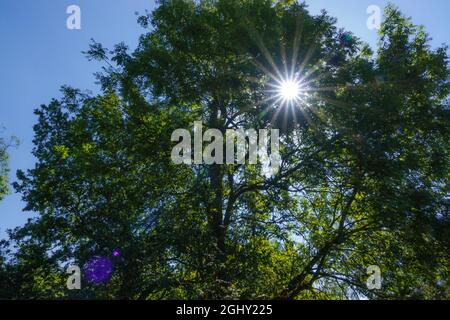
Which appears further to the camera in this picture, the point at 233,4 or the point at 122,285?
the point at 233,4

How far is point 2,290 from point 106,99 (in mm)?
8563

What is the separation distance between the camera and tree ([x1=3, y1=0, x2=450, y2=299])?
36.2ft

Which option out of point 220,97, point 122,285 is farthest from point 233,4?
point 122,285

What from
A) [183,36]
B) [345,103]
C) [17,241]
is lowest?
[17,241]

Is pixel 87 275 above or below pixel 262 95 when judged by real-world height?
below

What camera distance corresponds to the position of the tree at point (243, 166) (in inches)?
434

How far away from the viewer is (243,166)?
15023 mm

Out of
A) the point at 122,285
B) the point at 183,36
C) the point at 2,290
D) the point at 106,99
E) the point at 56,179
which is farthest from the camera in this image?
the point at 106,99

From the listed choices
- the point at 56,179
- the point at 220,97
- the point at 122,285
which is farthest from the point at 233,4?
the point at 122,285
